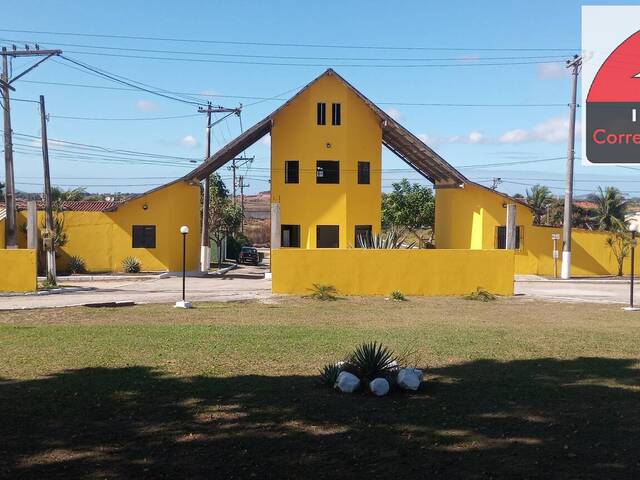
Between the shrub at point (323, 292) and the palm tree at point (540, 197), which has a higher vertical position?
the palm tree at point (540, 197)

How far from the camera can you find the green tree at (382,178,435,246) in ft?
157

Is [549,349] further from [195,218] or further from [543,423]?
[195,218]

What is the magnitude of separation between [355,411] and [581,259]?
105 ft

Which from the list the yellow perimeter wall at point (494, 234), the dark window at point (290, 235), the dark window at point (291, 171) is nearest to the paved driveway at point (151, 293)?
the dark window at point (290, 235)

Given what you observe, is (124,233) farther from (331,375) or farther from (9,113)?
(331,375)

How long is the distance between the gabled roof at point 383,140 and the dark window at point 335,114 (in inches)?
44.8

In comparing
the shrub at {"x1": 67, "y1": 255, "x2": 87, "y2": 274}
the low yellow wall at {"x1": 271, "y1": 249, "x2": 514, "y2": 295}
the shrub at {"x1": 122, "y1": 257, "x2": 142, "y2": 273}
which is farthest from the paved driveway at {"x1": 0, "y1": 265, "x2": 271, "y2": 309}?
the shrub at {"x1": 67, "y1": 255, "x2": 87, "y2": 274}

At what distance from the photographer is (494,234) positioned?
3453cm

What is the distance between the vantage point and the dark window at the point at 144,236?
3409 cm

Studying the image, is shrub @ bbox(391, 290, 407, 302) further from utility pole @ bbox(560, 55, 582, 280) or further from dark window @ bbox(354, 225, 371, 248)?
utility pole @ bbox(560, 55, 582, 280)

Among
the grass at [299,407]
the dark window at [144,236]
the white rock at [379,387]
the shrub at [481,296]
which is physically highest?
the dark window at [144,236]

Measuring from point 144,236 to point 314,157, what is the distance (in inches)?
376

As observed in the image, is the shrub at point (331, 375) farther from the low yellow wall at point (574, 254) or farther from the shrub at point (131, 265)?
the low yellow wall at point (574, 254)

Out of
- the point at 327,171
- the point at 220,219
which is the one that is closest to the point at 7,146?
the point at 327,171
